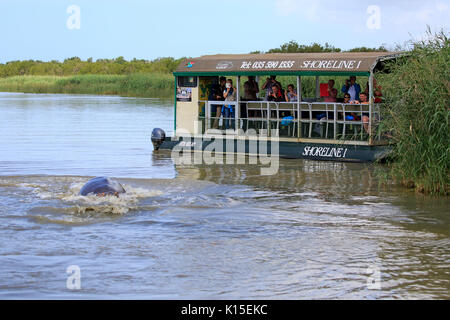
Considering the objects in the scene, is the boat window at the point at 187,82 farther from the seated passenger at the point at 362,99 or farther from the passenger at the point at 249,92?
the seated passenger at the point at 362,99

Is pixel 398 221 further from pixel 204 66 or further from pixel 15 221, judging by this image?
pixel 204 66

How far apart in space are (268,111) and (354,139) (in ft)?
7.94

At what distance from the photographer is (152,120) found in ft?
116

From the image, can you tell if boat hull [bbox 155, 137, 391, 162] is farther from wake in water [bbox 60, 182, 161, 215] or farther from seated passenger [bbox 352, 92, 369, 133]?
wake in water [bbox 60, 182, 161, 215]

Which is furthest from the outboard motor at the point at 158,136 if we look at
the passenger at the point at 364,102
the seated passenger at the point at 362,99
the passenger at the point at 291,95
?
the passenger at the point at 364,102

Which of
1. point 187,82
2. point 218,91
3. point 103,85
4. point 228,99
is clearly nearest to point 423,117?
point 228,99

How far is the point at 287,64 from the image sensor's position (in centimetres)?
1812

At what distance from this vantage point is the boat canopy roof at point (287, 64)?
1683 cm

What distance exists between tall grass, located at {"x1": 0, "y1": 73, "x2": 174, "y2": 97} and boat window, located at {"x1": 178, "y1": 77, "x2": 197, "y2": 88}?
130ft

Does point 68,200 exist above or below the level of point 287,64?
below

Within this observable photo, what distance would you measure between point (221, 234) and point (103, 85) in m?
61.2

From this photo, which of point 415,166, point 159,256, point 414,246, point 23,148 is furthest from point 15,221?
point 23,148

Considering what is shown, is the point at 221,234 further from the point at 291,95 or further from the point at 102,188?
the point at 291,95

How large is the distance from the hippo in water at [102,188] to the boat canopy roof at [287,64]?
22.7 ft
